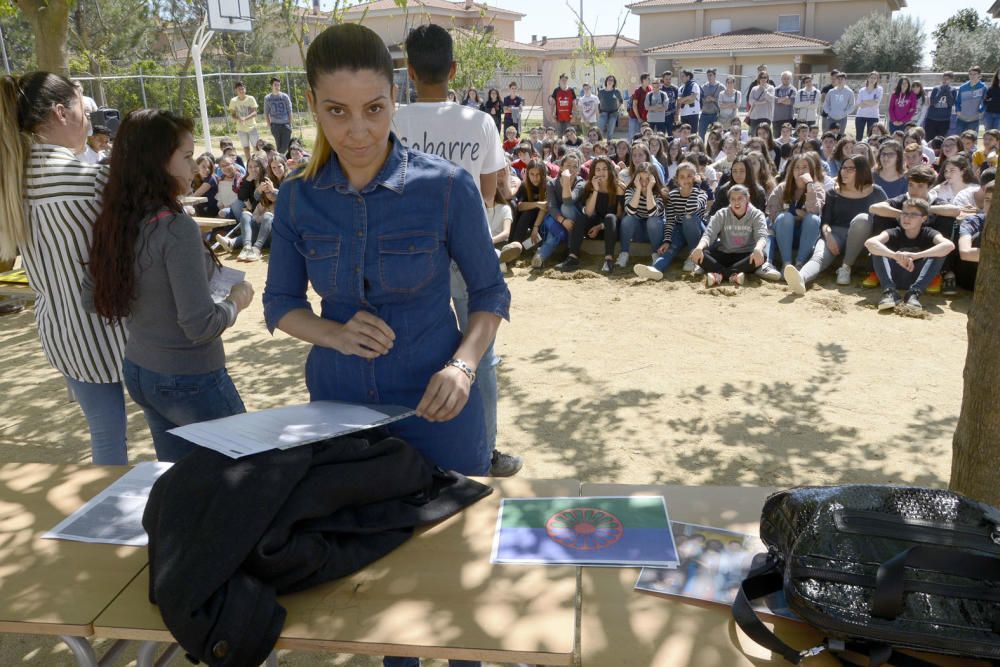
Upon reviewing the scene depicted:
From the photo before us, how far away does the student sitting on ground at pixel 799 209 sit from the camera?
25.3 ft

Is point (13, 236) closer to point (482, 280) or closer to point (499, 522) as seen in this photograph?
point (482, 280)

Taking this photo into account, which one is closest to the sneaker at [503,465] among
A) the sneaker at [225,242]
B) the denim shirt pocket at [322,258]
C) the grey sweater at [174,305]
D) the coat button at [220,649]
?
the grey sweater at [174,305]

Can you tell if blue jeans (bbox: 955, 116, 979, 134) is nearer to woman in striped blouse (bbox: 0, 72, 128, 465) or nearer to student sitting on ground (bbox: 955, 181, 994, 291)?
student sitting on ground (bbox: 955, 181, 994, 291)

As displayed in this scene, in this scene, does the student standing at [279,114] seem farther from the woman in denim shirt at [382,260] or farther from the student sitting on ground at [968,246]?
the woman in denim shirt at [382,260]

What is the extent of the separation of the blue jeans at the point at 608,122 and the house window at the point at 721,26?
2575 cm

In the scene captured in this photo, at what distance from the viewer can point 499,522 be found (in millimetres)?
1804

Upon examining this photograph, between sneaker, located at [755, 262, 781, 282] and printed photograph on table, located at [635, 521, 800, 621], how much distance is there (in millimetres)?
6167

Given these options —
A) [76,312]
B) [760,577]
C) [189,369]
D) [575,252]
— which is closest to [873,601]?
[760,577]

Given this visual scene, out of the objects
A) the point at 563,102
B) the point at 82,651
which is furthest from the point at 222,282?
the point at 563,102

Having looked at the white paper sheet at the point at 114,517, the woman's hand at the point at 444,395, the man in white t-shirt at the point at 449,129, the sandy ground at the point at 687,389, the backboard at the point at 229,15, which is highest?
the backboard at the point at 229,15

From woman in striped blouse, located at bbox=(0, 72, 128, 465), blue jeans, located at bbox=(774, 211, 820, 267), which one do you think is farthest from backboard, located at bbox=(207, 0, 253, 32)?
woman in striped blouse, located at bbox=(0, 72, 128, 465)

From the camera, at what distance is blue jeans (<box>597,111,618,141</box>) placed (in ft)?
59.4

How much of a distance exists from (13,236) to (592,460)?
9.29 feet

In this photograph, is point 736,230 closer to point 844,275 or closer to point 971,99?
point 844,275
